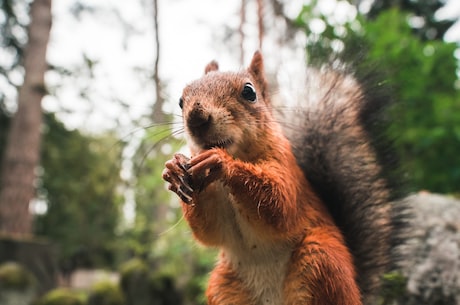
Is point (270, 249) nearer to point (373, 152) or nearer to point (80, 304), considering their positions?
point (373, 152)

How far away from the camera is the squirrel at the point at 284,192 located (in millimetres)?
1333

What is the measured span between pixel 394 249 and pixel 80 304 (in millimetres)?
4207

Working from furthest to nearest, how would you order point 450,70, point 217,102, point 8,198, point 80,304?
point 8,198 → point 80,304 → point 450,70 → point 217,102

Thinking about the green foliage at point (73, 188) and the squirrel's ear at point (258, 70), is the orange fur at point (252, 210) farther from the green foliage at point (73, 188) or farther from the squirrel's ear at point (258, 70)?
the green foliage at point (73, 188)

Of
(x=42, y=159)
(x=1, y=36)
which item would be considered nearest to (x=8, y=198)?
(x=1, y=36)

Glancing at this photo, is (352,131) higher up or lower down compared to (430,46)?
lower down

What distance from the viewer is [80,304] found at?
16.0 ft

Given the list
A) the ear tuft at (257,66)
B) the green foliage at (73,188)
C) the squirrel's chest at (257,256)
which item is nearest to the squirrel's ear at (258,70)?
the ear tuft at (257,66)

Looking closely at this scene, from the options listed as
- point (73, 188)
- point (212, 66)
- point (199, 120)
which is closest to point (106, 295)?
point (212, 66)

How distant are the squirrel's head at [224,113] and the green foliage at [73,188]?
34.0 ft

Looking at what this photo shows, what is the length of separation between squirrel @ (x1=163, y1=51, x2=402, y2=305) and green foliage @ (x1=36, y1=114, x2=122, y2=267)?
10.2 m

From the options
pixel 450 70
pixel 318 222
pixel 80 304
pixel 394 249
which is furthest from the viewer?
pixel 80 304

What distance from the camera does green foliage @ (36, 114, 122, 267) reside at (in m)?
11.8

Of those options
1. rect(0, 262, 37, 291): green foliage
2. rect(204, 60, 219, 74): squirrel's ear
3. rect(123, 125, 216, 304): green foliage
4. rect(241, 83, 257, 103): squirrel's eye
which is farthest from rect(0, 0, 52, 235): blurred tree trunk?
rect(241, 83, 257, 103): squirrel's eye
